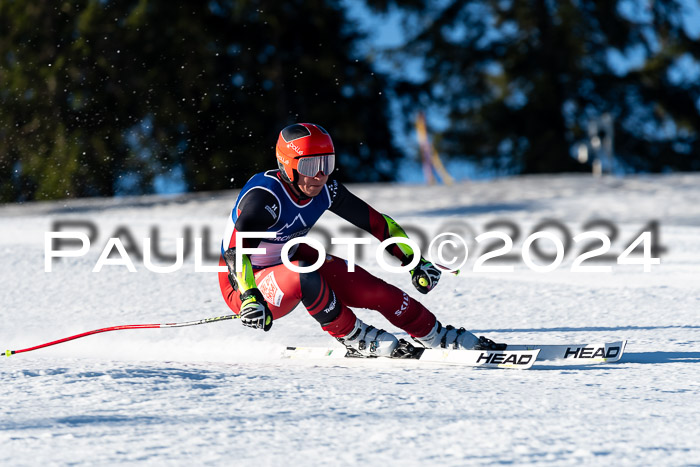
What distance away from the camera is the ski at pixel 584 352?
15.7 ft

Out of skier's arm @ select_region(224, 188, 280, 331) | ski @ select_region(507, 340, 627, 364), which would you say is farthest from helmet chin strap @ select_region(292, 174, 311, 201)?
ski @ select_region(507, 340, 627, 364)

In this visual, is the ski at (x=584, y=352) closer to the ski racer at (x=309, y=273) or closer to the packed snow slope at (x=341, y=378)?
the packed snow slope at (x=341, y=378)

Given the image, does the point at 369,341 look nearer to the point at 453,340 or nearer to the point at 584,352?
the point at 453,340

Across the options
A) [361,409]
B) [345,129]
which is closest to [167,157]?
[345,129]

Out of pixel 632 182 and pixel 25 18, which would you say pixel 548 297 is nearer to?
pixel 632 182

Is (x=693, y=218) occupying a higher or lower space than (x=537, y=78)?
lower

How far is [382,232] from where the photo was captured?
5223mm

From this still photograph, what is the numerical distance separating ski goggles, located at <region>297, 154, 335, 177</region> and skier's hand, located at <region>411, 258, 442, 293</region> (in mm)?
697

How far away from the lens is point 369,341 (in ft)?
16.0

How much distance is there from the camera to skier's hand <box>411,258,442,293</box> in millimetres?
4902

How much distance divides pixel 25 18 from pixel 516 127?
1308 centimetres

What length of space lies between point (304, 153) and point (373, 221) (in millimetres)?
735

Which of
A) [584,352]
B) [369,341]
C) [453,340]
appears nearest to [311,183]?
[369,341]

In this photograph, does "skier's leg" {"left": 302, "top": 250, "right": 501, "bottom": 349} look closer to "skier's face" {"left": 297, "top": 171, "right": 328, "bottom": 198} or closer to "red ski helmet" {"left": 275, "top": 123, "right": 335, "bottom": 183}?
"skier's face" {"left": 297, "top": 171, "right": 328, "bottom": 198}
